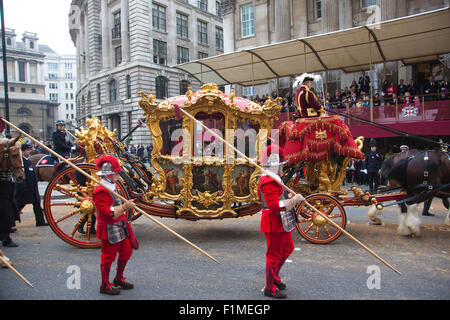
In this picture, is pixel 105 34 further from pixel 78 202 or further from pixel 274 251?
pixel 274 251

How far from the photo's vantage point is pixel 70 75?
90500mm

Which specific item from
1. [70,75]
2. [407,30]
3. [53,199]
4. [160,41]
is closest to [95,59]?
[160,41]

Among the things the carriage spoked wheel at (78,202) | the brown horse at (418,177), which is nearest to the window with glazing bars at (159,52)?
the carriage spoked wheel at (78,202)

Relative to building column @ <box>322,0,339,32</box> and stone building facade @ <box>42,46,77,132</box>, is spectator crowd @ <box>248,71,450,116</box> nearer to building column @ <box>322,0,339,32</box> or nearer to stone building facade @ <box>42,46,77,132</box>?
building column @ <box>322,0,339,32</box>

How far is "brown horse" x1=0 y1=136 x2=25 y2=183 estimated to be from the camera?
5.40 m

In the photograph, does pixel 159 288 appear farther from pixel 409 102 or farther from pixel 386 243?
pixel 409 102

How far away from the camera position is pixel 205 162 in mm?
5797

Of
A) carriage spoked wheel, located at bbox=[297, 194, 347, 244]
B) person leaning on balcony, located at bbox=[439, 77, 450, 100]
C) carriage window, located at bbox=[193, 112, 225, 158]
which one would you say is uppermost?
person leaning on balcony, located at bbox=[439, 77, 450, 100]

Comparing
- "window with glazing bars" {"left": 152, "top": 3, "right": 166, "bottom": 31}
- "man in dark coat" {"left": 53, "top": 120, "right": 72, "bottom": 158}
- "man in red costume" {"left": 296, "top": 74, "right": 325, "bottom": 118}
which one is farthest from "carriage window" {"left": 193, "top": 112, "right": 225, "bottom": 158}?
"window with glazing bars" {"left": 152, "top": 3, "right": 166, "bottom": 31}

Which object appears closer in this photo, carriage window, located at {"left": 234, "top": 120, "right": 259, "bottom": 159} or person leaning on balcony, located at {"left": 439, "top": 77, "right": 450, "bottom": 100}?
carriage window, located at {"left": 234, "top": 120, "right": 259, "bottom": 159}

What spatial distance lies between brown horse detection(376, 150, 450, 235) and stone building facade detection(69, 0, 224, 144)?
2565 cm

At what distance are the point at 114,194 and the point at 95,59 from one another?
37.1 metres

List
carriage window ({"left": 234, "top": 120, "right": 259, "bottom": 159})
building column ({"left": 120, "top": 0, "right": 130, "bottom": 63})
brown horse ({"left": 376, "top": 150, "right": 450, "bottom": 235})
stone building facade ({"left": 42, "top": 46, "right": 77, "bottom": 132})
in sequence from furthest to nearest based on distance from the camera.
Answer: stone building facade ({"left": 42, "top": 46, "right": 77, "bottom": 132})
building column ({"left": 120, "top": 0, "right": 130, "bottom": 63})
carriage window ({"left": 234, "top": 120, "right": 259, "bottom": 159})
brown horse ({"left": 376, "top": 150, "right": 450, "bottom": 235})

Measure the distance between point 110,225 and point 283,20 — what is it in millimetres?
19532
